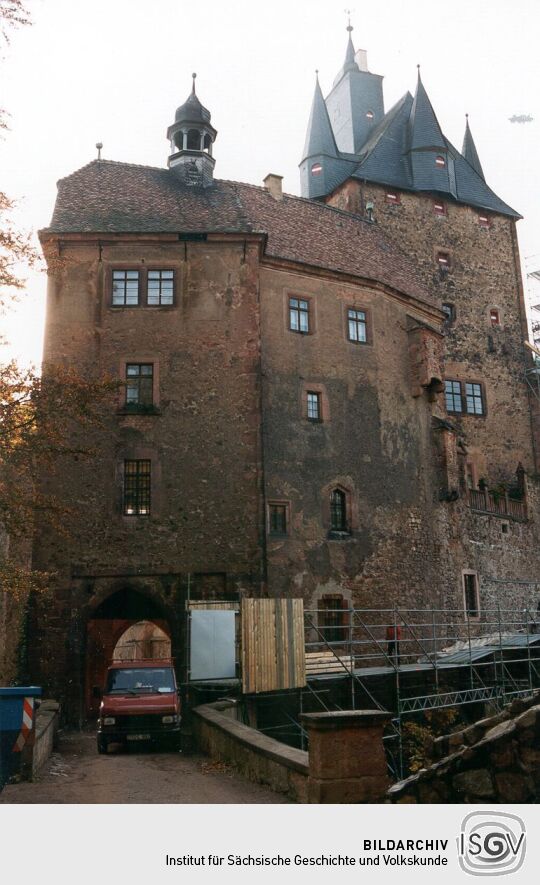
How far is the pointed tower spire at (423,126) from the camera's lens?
37188 mm

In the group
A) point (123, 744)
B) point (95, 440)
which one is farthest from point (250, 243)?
point (123, 744)

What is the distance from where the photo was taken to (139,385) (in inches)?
837

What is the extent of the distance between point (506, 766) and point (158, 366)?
16.8 meters

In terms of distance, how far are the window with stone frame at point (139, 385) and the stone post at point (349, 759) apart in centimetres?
1500

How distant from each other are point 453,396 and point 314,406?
43.4 feet

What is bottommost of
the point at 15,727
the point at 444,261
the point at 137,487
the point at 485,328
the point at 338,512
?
the point at 15,727

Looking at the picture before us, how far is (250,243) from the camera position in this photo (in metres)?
22.4

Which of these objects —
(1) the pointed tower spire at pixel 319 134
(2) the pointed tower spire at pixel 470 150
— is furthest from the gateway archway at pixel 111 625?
(2) the pointed tower spire at pixel 470 150

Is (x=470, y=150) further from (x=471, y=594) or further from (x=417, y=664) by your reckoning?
(x=417, y=664)

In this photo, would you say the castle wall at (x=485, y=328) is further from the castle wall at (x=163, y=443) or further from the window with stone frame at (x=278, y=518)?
the castle wall at (x=163, y=443)

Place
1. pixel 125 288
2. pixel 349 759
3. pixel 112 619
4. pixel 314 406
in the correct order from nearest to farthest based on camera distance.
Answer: pixel 349 759
pixel 125 288
pixel 112 619
pixel 314 406

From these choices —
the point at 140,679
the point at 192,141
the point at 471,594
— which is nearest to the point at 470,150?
the point at 192,141

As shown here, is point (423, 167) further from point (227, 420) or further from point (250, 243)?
point (227, 420)
